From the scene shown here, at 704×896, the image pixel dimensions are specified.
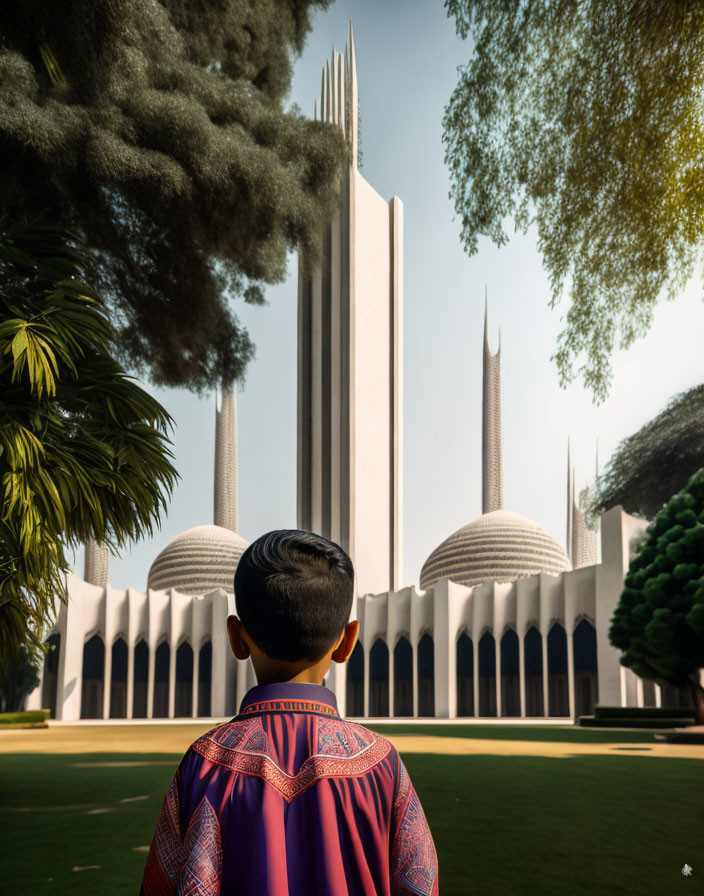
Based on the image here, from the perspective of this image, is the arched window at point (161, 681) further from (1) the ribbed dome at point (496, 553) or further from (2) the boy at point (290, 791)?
(2) the boy at point (290, 791)

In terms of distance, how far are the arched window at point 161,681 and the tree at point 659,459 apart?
27292mm

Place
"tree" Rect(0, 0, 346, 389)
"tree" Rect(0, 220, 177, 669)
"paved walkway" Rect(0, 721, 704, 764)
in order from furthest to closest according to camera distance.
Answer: "paved walkway" Rect(0, 721, 704, 764) → "tree" Rect(0, 0, 346, 389) → "tree" Rect(0, 220, 177, 669)

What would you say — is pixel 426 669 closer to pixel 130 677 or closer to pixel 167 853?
pixel 130 677

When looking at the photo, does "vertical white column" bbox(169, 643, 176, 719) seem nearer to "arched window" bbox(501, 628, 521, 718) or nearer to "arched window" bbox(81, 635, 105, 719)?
"arched window" bbox(81, 635, 105, 719)

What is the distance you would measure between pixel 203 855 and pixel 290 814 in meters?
0.20

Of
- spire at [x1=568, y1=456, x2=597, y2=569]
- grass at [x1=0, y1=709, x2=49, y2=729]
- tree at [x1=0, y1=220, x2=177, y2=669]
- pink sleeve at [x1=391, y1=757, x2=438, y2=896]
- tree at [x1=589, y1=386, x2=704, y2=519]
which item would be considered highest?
spire at [x1=568, y1=456, x2=597, y2=569]

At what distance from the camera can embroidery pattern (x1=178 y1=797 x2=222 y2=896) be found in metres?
1.79

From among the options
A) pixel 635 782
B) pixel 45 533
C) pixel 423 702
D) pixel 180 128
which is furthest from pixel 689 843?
pixel 423 702

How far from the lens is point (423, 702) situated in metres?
50.3

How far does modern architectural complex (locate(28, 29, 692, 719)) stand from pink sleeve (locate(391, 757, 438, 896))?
42.9 metres

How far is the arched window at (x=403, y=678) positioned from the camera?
50.1m

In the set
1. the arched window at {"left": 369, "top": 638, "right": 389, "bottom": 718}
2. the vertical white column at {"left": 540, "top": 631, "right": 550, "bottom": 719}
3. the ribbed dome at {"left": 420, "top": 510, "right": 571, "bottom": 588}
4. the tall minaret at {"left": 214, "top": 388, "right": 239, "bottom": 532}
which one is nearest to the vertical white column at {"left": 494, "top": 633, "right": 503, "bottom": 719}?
the vertical white column at {"left": 540, "top": 631, "right": 550, "bottom": 719}

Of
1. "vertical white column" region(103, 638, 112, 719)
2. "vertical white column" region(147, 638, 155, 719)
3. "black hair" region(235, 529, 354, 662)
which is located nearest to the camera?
"black hair" region(235, 529, 354, 662)

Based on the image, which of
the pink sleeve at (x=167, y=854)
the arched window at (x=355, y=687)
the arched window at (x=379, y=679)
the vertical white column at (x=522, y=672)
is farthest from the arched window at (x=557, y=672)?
the pink sleeve at (x=167, y=854)
